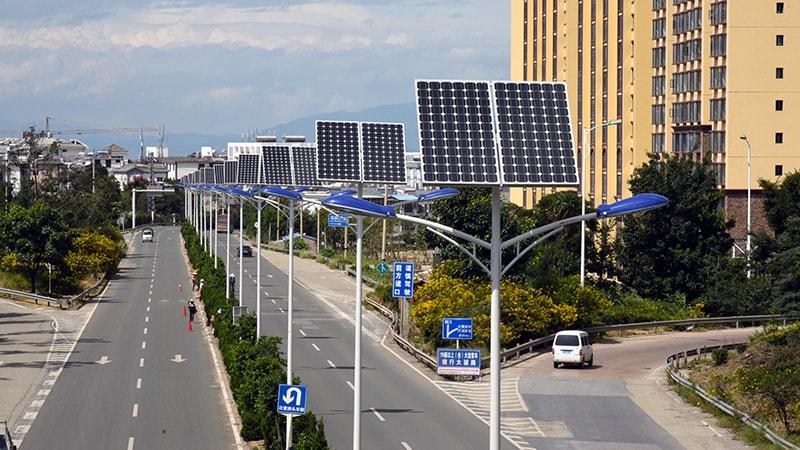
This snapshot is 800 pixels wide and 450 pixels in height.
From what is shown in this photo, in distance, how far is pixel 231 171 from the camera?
357ft

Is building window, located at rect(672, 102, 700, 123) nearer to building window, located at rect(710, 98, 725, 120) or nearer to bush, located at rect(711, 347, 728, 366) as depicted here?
building window, located at rect(710, 98, 725, 120)

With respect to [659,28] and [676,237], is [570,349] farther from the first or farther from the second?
[659,28]

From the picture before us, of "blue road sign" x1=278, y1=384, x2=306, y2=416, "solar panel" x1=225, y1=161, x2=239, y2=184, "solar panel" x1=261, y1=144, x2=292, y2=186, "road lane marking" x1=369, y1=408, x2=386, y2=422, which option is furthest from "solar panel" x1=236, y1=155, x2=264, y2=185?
"blue road sign" x1=278, y1=384, x2=306, y2=416

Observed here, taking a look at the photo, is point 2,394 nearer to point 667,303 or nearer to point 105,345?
point 105,345

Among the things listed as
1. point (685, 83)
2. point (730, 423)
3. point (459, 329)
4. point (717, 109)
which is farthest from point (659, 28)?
point (459, 329)

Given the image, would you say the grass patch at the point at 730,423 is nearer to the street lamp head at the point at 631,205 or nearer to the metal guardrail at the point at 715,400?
A: the metal guardrail at the point at 715,400

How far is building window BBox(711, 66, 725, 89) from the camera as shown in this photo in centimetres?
8869

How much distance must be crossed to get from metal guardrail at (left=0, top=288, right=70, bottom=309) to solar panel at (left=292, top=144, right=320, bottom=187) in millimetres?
27114

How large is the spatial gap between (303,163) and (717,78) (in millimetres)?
43019

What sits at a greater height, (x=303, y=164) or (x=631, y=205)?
(x=303, y=164)

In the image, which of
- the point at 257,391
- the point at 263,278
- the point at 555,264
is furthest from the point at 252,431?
→ the point at 263,278

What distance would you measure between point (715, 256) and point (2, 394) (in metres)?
40.4

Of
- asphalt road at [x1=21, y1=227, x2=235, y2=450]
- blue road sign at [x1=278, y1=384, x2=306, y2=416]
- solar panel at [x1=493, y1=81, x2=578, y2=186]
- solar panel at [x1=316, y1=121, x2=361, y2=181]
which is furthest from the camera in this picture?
asphalt road at [x1=21, y1=227, x2=235, y2=450]

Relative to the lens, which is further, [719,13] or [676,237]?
[719,13]
